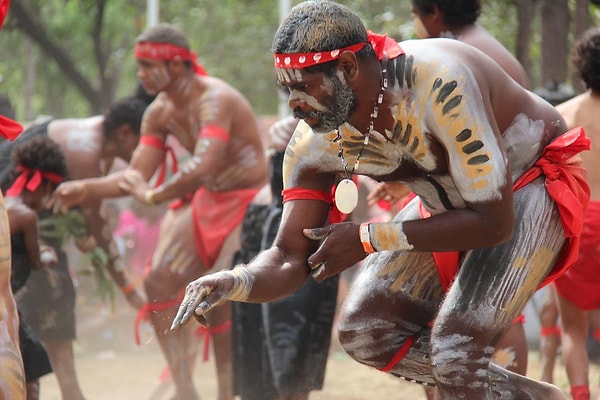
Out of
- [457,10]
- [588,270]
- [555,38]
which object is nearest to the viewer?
[457,10]

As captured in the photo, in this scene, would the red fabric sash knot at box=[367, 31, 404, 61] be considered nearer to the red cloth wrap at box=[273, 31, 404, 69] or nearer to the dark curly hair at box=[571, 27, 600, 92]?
the red cloth wrap at box=[273, 31, 404, 69]

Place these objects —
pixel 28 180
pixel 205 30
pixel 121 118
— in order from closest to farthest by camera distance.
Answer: pixel 28 180
pixel 121 118
pixel 205 30

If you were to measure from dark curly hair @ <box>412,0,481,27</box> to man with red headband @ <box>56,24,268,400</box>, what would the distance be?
1907 millimetres

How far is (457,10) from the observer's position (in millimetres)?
4871

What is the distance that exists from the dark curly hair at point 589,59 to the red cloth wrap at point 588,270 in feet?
2.06

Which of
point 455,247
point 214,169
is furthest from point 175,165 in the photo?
point 455,247

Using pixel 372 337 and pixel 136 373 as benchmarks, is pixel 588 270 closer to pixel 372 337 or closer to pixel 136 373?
pixel 372 337

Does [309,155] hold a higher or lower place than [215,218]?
higher

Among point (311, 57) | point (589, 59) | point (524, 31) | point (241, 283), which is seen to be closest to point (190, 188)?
point (589, 59)

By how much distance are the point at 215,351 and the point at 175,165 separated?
49.0 inches

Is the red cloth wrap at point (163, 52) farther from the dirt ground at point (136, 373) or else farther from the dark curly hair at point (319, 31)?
the dark curly hair at point (319, 31)

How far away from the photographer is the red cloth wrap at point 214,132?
6.35 m

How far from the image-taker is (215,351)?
6629mm

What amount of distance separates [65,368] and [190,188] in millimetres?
1313
